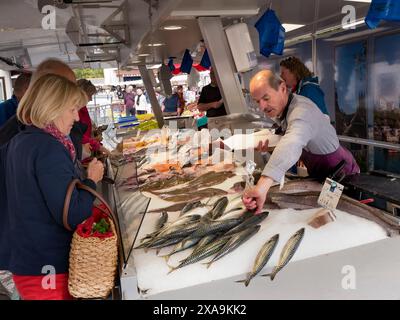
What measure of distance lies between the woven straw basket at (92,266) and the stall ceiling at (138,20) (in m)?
1.59

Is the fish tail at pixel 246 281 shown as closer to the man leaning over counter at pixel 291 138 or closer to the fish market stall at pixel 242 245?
the fish market stall at pixel 242 245

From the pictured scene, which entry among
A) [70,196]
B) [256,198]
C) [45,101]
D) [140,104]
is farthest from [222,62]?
[140,104]

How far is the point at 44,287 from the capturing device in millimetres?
1828

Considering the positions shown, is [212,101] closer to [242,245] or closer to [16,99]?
[16,99]

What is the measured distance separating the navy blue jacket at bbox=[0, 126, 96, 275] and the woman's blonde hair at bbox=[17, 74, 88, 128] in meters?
0.05

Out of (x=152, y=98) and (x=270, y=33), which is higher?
(x=270, y=33)

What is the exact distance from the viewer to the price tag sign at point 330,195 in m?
2.07

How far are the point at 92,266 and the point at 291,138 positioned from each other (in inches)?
52.0

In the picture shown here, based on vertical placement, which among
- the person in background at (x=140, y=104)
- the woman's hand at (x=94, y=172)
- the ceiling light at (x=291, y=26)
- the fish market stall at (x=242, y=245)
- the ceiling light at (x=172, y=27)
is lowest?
the person in background at (x=140, y=104)

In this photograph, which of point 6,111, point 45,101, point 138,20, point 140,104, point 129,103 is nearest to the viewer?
point 45,101

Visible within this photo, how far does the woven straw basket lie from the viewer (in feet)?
5.24

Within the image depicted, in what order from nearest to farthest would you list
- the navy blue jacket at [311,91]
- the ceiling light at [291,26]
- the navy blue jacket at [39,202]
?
the navy blue jacket at [39,202] → the navy blue jacket at [311,91] → the ceiling light at [291,26]

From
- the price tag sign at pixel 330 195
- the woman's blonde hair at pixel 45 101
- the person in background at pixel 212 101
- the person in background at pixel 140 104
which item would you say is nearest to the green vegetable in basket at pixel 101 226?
the woman's blonde hair at pixel 45 101

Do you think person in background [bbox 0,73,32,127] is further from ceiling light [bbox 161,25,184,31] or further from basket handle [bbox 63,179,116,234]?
basket handle [bbox 63,179,116,234]
